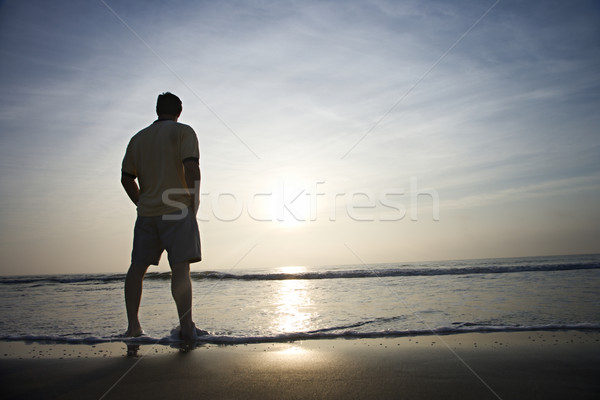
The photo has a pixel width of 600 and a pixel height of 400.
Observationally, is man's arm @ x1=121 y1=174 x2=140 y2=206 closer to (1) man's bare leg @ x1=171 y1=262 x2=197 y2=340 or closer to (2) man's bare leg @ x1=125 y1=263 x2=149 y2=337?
(2) man's bare leg @ x1=125 y1=263 x2=149 y2=337

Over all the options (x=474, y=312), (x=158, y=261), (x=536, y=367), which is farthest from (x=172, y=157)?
(x=474, y=312)

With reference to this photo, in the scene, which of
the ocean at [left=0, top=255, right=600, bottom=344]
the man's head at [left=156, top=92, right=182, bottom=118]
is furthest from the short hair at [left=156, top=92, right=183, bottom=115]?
the ocean at [left=0, top=255, right=600, bottom=344]

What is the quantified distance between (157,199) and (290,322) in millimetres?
2020

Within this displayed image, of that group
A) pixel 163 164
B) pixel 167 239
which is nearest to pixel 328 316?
pixel 167 239

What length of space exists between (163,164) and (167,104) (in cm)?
61

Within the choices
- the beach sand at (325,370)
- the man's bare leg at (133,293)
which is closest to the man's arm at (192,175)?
the man's bare leg at (133,293)

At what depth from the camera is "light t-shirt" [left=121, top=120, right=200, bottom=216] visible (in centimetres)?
323

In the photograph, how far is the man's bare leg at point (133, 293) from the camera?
3254 mm

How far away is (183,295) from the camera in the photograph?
312cm

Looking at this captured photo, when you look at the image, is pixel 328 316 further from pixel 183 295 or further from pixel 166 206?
pixel 166 206

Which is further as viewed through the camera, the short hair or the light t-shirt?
the short hair

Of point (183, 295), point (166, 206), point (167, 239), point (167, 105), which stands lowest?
point (183, 295)

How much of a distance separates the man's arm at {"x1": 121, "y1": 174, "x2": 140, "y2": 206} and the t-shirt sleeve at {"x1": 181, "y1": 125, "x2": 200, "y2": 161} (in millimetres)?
615

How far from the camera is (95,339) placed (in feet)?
11.3
